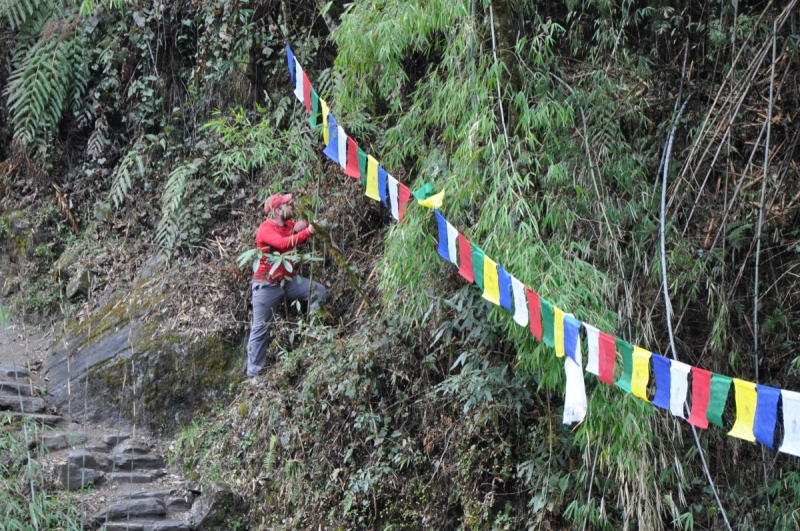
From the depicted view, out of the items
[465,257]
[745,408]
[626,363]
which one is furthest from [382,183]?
[745,408]

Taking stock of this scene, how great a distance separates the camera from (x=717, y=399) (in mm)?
3299

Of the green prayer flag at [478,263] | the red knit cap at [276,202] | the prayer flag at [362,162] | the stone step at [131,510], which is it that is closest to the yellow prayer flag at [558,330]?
the green prayer flag at [478,263]

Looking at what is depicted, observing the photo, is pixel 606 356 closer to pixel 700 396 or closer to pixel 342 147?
pixel 700 396

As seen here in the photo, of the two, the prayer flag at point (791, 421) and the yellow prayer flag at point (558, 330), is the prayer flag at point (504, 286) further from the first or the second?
the prayer flag at point (791, 421)

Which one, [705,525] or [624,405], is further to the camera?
[705,525]

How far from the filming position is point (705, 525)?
4430mm

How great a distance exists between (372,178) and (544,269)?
1380mm

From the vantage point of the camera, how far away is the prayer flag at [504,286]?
13.4ft

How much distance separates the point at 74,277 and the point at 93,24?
311cm

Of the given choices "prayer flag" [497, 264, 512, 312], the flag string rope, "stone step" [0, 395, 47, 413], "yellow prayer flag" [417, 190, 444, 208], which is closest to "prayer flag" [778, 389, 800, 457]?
the flag string rope

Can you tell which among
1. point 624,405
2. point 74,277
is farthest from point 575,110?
point 74,277

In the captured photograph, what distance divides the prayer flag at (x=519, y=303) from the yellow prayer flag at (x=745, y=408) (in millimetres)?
1109

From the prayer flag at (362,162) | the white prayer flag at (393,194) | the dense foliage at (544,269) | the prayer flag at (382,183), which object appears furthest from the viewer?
the prayer flag at (362,162)

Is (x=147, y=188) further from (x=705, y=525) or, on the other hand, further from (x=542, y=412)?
(x=705, y=525)
